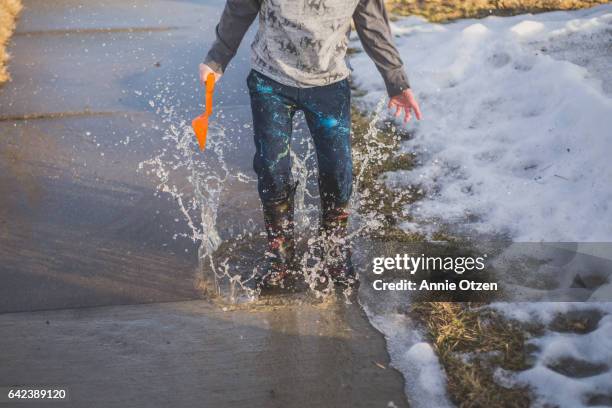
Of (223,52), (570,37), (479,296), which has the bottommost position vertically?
(479,296)

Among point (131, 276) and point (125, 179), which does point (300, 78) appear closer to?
point (131, 276)

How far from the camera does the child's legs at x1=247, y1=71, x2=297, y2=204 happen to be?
286 cm

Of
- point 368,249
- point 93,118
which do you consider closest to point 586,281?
point 368,249

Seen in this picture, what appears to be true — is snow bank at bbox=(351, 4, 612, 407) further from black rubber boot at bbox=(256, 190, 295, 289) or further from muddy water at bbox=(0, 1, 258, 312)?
muddy water at bbox=(0, 1, 258, 312)

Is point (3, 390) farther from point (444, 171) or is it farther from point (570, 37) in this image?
point (570, 37)

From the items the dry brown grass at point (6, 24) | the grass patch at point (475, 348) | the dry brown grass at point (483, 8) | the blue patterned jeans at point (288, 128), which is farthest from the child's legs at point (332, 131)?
the dry brown grass at point (483, 8)

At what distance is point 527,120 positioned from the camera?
4227 millimetres

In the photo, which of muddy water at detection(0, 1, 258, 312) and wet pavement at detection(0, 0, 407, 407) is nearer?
wet pavement at detection(0, 0, 407, 407)

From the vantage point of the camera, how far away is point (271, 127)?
2.88 meters

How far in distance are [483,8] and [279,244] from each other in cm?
425

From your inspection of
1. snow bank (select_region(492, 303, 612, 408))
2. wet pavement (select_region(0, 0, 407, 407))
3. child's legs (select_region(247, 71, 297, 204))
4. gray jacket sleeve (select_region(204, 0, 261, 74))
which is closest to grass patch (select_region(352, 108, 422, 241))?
wet pavement (select_region(0, 0, 407, 407))

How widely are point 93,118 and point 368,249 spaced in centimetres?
235

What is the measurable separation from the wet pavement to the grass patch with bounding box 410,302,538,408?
0.73 ft

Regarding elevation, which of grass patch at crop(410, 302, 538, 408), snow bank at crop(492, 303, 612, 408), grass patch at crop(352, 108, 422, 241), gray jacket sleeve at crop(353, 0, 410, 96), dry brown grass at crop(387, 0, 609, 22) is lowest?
grass patch at crop(410, 302, 538, 408)
